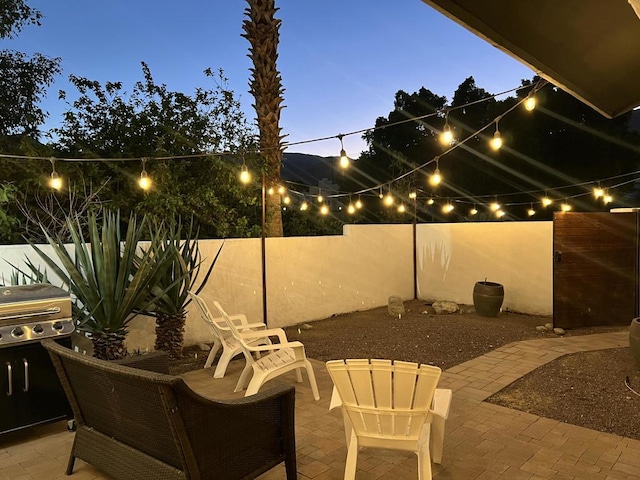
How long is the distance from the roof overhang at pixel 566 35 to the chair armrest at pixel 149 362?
2.94 metres

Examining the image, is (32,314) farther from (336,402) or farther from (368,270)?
(368,270)

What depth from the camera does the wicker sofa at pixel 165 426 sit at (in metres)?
2.04

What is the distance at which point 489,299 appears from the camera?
7.72m

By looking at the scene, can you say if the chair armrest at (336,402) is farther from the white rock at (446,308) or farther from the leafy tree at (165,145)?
the white rock at (446,308)

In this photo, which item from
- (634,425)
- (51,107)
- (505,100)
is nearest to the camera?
(634,425)

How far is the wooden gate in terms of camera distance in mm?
6695


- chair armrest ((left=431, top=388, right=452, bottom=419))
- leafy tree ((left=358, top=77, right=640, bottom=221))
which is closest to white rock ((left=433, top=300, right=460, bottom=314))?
leafy tree ((left=358, top=77, right=640, bottom=221))

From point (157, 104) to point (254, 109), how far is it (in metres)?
1.83

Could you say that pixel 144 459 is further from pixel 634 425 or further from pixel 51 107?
pixel 51 107

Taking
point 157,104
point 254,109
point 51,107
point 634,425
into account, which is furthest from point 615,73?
point 51,107

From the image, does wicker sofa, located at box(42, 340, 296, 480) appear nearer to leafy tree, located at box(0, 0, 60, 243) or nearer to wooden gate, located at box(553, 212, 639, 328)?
wooden gate, located at box(553, 212, 639, 328)

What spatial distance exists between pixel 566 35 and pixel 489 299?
5803 millimetres

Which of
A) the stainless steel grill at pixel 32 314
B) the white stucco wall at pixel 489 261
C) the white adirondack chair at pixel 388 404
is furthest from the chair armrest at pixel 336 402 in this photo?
the white stucco wall at pixel 489 261

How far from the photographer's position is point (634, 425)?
345cm
